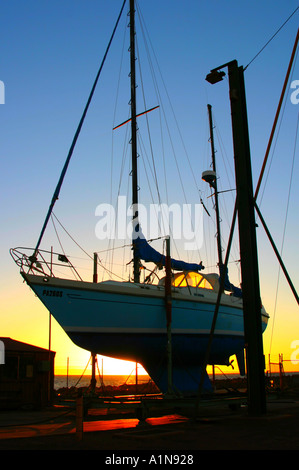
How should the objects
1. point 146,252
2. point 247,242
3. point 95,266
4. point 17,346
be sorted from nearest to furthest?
point 247,242 → point 95,266 → point 146,252 → point 17,346

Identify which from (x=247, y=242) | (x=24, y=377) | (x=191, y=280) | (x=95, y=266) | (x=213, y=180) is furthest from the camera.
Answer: (x=213, y=180)

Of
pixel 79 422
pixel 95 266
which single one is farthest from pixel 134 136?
pixel 79 422

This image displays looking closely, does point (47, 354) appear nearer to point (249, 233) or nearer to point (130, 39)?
point (249, 233)

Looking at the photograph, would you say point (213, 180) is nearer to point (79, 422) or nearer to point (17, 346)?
point (17, 346)

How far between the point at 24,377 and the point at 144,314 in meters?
7.75

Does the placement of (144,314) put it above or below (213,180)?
below

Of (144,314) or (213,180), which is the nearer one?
(144,314)

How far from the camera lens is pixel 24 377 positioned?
18.6 m

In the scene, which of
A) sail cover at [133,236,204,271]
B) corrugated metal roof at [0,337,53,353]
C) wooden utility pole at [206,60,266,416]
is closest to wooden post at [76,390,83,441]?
wooden utility pole at [206,60,266,416]

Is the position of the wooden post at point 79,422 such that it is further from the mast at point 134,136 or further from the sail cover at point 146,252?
the sail cover at point 146,252

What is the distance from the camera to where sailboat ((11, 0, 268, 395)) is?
42.9ft

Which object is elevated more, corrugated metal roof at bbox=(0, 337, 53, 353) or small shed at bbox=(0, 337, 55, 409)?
corrugated metal roof at bbox=(0, 337, 53, 353)

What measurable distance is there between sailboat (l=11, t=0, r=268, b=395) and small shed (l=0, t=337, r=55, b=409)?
5.88m

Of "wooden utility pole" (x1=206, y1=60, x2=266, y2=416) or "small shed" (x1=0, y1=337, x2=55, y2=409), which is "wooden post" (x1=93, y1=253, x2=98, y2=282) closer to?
"small shed" (x1=0, y1=337, x2=55, y2=409)
